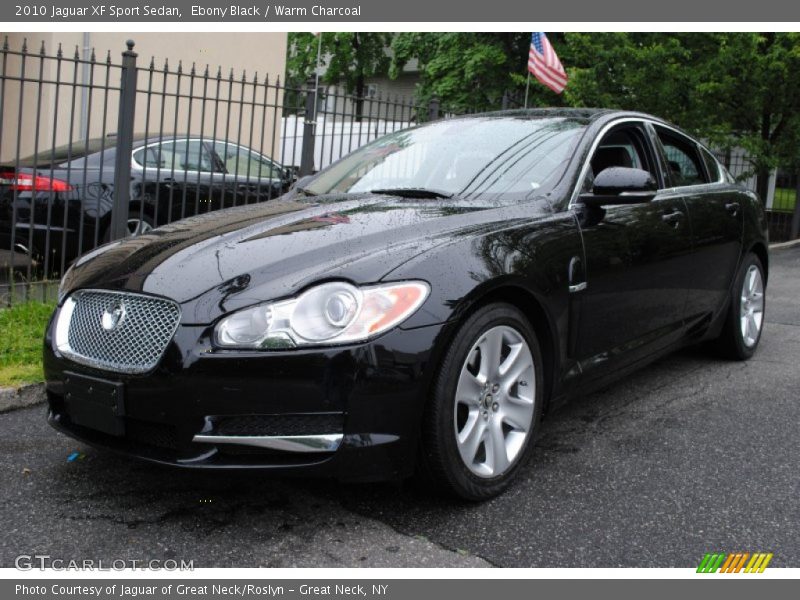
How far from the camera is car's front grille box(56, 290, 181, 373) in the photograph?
2682mm

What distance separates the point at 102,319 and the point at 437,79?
20945 mm

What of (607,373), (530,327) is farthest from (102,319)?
(607,373)

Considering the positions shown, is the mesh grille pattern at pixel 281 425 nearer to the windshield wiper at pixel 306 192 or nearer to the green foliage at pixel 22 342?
the windshield wiper at pixel 306 192

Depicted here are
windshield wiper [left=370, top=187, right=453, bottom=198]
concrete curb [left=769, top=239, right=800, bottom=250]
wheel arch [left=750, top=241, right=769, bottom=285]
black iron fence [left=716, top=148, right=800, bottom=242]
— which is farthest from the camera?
black iron fence [left=716, top=148, right=800, bottom=242]

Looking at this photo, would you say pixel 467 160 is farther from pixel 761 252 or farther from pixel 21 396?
pixel 761 252

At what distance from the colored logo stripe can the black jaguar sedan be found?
30.2 inches

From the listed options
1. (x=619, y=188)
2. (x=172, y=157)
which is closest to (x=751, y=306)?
(x=619, y=188)

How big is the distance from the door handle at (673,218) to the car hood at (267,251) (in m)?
1.26

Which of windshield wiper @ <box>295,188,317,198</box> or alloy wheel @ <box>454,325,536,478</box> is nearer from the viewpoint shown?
alloy wheel @ <box>454,325,536,478</box>

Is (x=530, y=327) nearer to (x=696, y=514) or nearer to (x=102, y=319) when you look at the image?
(x=696, y=514)

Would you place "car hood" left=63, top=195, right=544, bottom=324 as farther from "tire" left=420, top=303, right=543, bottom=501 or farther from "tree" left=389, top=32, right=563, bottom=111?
"tree" left=389, top=32, right=563, bottom=111

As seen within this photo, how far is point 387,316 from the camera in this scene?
105 inches

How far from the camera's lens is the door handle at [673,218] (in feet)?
13.8

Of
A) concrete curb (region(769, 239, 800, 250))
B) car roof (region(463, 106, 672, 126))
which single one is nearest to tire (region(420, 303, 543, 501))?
car roof (region(463, 106, 672, 126))
